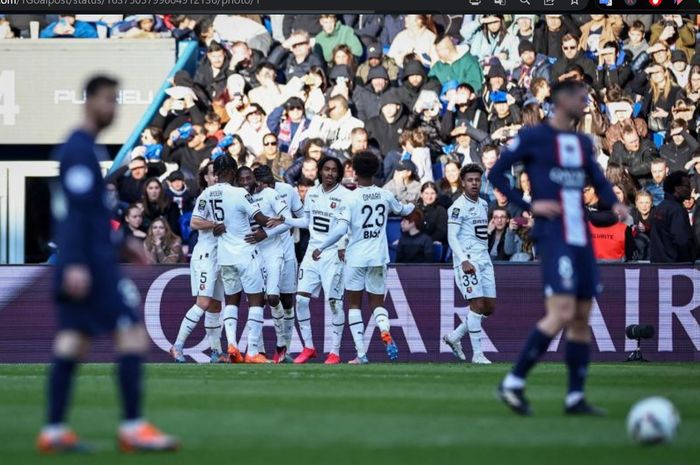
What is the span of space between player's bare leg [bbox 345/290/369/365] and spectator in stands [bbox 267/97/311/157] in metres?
4.61

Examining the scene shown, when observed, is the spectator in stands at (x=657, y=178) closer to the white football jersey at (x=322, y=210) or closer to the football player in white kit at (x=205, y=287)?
the white football jersey at (x=322, y=210)

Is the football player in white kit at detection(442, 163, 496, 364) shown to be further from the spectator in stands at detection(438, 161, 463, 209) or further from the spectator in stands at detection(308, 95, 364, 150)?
the spectator in stands at detection(308, 95, 364, 150)

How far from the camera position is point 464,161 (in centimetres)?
2156

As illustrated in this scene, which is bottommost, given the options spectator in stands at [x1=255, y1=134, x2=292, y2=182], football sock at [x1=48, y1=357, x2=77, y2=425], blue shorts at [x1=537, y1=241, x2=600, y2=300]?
football sock at [x1=48, y1=357, x2=77, y2=425]

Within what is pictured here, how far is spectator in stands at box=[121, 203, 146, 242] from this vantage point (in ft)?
67.1

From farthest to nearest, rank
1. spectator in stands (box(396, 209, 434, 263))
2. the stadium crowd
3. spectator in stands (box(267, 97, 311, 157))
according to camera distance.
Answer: spectator in stands (box(267, 97, 311, 157)) < the stadium crowd < spectator in stands (box(396, 209, 434, 263))

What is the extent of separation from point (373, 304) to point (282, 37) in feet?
24.9

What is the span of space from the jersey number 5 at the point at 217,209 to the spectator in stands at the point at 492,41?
682 cm

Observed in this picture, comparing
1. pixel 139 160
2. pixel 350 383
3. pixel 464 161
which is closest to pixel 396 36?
pixel 464 161

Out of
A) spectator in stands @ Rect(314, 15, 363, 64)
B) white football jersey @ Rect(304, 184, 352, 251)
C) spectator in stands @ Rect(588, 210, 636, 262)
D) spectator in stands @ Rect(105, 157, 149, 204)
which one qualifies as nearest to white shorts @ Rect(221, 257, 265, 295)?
white football jersey @ Rect(304, 184, 352, 251)

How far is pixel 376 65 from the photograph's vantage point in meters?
22.7

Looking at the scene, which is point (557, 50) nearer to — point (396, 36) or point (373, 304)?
point (396, 36)

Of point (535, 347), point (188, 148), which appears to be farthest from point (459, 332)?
point (535, 347)

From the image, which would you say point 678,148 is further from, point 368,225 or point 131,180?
point 131,180
